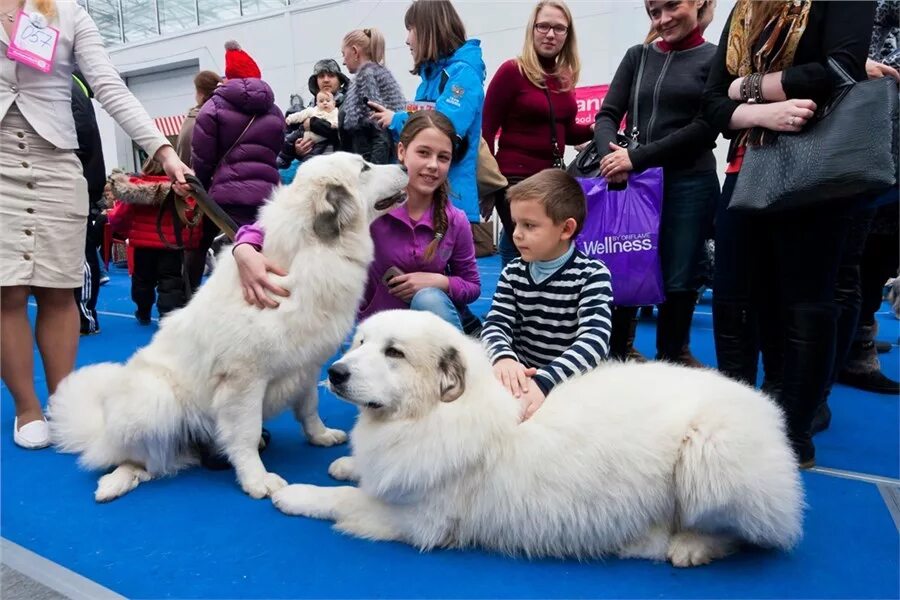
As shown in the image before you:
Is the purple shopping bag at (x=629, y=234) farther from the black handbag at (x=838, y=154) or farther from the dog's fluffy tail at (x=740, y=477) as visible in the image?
the dog's fluffy tail at (x=740, y=477)

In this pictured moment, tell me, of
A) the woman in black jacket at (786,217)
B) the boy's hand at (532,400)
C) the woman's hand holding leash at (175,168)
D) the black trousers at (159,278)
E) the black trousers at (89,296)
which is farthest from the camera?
the black trousers at (159,278)

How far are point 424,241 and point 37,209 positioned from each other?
1667 mm

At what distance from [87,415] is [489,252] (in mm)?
7987

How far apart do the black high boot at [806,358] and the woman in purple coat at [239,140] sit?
326cm

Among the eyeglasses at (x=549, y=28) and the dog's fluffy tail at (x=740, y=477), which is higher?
the eyeglasses at (x=549, y=28)

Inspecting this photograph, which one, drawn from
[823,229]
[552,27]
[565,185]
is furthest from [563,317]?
[552,27]

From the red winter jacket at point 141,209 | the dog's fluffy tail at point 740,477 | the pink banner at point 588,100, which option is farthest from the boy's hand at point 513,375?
the pink banner at point 588,100

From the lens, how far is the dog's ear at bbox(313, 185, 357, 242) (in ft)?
7.38

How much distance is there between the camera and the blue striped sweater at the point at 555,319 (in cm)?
207

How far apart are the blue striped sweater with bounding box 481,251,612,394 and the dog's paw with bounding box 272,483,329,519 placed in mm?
751

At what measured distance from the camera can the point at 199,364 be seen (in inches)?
88.1

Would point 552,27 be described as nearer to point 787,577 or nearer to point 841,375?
point 841,375

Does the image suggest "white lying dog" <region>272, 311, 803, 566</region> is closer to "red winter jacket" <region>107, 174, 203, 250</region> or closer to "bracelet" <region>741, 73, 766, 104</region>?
"bracelet" <region>741, 73, 766, 104</region>

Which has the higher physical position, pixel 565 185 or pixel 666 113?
pixel 666 113
